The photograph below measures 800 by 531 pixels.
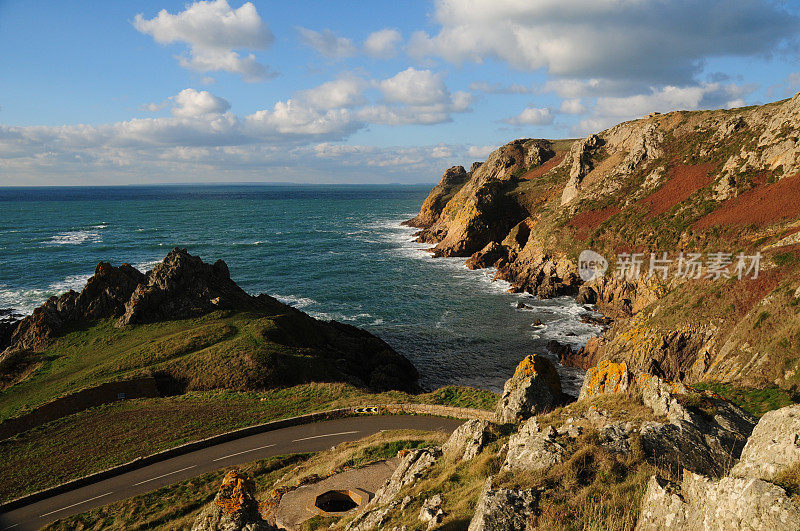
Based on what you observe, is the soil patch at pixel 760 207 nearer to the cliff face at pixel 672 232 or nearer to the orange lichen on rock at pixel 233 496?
the cliff face at pixel 672 232

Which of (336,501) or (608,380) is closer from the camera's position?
(336,501)

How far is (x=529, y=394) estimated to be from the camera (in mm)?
23281

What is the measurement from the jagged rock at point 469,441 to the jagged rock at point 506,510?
17.8 ft

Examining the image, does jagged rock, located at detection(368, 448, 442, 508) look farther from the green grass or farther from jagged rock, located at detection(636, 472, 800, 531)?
the green grass

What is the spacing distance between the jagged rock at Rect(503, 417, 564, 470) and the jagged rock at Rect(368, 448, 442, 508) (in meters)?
4.53

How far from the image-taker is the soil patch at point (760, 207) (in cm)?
4538

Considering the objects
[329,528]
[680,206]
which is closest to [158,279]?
[329,528]

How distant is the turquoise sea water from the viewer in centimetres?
5234

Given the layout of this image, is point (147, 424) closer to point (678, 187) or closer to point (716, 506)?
point (716, 506)

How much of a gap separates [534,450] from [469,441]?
14.5 ft

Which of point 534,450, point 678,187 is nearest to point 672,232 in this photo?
point 678,187

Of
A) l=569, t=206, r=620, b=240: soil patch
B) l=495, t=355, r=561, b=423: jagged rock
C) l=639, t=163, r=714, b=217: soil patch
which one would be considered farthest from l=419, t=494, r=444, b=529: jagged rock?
l=569, t=206, r=620, b=240: soil patch

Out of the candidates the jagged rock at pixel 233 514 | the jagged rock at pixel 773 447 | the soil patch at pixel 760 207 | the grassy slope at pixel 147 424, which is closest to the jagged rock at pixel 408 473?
the jagged rock at pixel 233 514

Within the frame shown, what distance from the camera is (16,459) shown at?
90.1 ft
